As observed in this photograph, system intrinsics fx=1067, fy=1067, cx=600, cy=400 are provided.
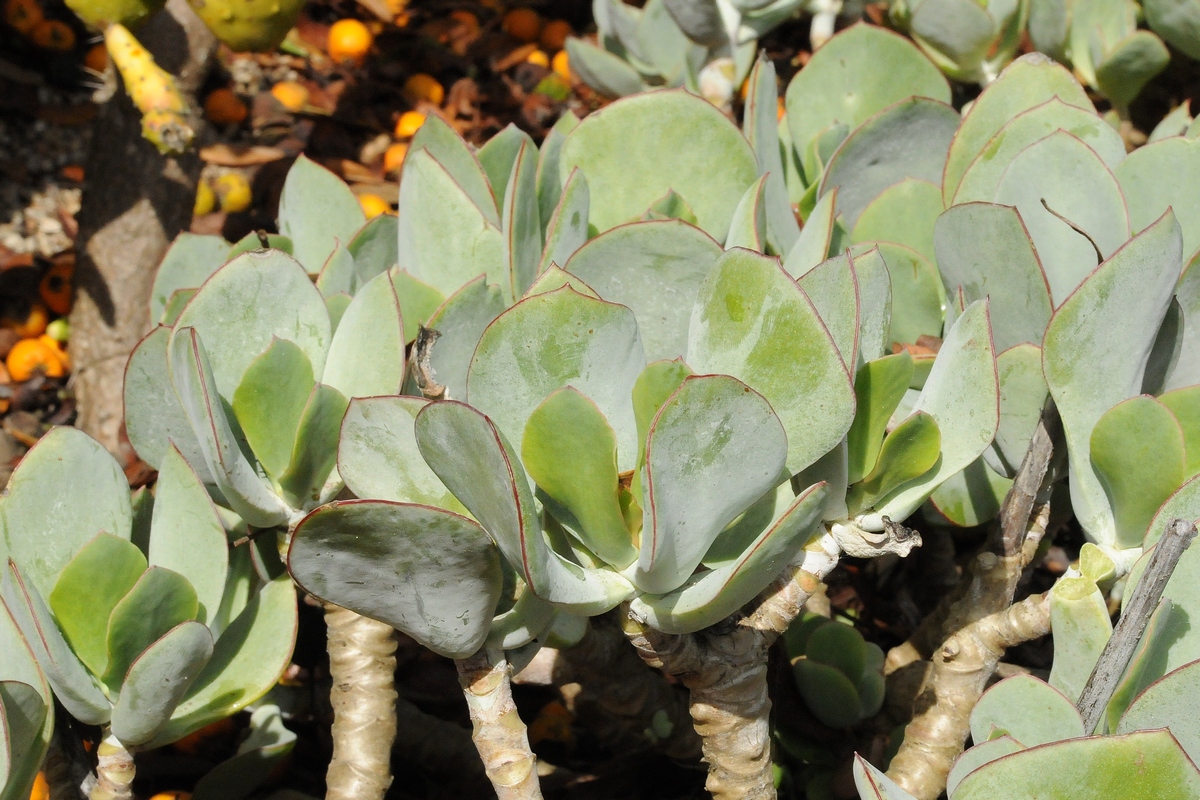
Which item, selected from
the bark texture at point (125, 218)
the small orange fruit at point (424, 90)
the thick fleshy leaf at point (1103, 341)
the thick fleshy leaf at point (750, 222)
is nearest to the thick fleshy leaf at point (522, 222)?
the thick fleshy leaf at point (750, 222)

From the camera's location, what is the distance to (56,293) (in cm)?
212

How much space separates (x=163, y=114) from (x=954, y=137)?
3.46 ft

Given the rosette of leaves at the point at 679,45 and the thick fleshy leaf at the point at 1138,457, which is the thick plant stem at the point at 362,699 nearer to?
the thick fleshy leaf at the point at 1138,457

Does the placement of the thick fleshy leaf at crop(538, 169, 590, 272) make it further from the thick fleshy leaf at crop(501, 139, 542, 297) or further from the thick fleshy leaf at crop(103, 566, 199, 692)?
the thick fleshy leaf at crop(103, 566, 199, 692)

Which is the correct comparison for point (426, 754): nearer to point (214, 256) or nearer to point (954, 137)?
point (214, 256)

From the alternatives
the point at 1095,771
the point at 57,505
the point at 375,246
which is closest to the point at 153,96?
the point at 375,246

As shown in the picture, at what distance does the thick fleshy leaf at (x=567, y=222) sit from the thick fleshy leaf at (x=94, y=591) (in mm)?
350

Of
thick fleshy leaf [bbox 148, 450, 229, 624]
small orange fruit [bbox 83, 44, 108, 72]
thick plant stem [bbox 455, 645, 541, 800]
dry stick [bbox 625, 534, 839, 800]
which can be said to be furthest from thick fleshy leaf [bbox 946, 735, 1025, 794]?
small orange fruit [bbox 83, 44, 108, 72]

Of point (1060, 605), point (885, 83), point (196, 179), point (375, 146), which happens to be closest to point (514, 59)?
point (375, 146)

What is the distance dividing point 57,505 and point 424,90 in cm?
202

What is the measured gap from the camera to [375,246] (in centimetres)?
101

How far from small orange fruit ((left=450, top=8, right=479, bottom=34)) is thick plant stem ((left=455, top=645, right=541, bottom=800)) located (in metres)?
2.41

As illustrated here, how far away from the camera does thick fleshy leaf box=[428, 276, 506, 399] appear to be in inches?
30.0

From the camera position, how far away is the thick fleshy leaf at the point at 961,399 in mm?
656
